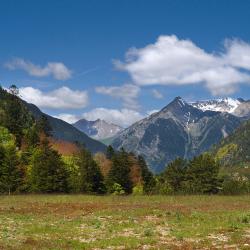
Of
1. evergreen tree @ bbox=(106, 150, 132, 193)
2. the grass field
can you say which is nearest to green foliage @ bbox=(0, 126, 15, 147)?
evergreen tree @ bbox=(106, 150, 132, 193)

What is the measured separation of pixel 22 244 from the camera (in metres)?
27.0

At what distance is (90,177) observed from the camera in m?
117

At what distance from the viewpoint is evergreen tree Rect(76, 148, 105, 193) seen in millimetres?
114438

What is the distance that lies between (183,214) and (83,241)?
17.1 m

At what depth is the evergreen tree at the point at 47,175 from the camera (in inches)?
4158

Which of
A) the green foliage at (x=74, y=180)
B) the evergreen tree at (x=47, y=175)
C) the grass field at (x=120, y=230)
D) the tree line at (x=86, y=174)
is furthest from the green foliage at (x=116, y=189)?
the grass field at (x=120, y=230)

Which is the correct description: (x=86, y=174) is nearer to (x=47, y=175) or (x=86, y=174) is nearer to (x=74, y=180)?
(x=74, y=180)

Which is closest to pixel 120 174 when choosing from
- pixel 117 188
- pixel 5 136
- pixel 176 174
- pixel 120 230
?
pixel 117 188

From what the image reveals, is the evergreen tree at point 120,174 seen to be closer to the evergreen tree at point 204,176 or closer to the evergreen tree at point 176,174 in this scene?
the evergreen tree at point 176,174

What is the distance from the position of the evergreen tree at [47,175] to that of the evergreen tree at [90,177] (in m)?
5.32

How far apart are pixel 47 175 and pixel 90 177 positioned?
44.1 ft

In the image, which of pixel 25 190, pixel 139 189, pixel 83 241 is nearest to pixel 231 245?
pixel 83 241

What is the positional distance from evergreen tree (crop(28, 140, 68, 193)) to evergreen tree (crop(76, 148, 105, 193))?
532 centimetres

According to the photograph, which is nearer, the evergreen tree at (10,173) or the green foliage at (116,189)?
the evergreen tree at (10,173)
